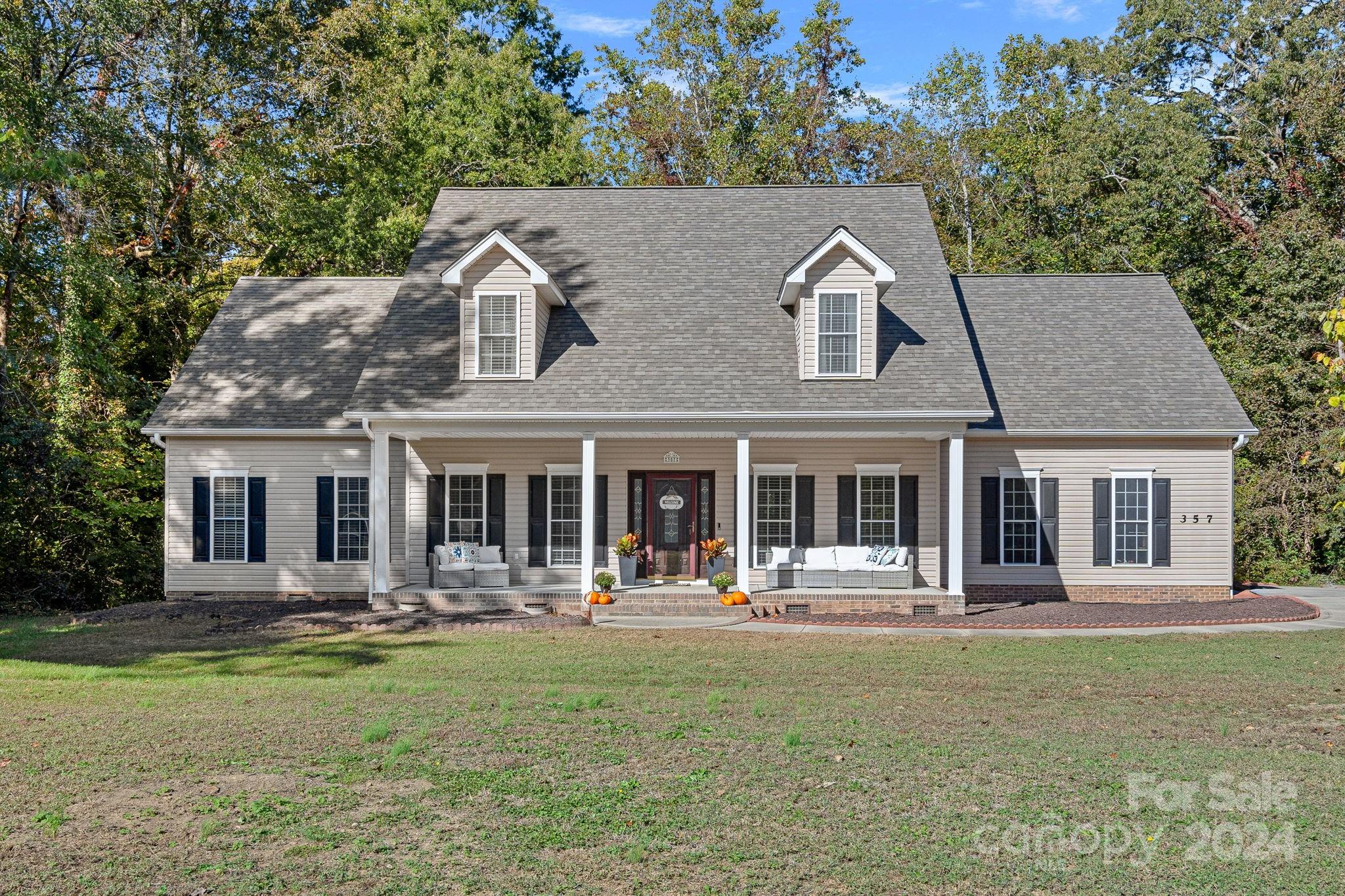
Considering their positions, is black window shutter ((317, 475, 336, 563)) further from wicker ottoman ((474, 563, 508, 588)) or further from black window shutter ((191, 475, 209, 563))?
wicker ottoman ((474, 563, 508, 588))

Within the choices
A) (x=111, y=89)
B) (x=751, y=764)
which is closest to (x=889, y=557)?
(x=751, y=764)

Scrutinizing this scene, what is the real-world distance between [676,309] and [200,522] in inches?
389

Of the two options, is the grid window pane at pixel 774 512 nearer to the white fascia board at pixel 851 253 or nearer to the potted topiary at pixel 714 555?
the potted topiary at pixel 714 555

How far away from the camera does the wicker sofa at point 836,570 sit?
17609 millimetres

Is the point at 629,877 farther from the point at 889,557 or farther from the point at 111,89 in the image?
the point at 111,89

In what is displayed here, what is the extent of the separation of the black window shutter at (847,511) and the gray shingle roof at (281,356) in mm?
9076

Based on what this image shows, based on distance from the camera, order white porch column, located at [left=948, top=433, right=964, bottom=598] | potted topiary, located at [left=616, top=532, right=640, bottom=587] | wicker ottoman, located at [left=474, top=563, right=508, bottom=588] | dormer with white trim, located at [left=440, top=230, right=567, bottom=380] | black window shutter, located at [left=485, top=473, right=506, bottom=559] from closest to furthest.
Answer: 1. white porch column, located at [left=948, top=433, right=964, bottom=598]
2. dormer with white trim, located at [left=440, top=230, right=567, bottom=380]
3. wicker ottoman, located at [left=474, top=563, right=508, bottom=588]
4. potted topiary, located at [left=616, top=532, right=640, bottom=587]
5. black window shutter, located at [left=485, top=473, right=506, bottom=559]

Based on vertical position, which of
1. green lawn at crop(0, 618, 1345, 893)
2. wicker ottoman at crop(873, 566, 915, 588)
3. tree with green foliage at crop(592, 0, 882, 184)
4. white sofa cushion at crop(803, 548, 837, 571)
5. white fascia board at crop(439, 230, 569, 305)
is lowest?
green lawn at crop(0, 618, 1345, 893)

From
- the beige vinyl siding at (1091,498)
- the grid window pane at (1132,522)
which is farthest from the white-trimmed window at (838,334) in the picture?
the grid window pane at (1132,522)

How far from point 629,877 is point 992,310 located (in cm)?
1818

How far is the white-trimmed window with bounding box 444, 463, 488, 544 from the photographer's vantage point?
62.5 feet

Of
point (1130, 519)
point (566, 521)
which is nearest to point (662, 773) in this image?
point (566, 521)

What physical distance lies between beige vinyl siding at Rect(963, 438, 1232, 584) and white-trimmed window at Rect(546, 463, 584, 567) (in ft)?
23.8

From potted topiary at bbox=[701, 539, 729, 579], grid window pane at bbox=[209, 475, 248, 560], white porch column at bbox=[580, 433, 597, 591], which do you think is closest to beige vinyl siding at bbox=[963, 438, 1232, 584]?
potted topiary at bbox=[701, 539, 729, 579]
